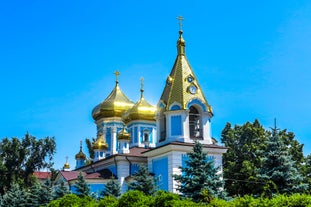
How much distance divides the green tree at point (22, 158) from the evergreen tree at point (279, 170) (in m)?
27.1

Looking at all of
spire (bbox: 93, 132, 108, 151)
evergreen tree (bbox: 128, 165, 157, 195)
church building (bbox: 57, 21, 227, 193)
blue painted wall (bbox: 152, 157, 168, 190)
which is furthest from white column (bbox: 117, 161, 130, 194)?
evergreen tree (bbox: 128, 165, 157, 195)

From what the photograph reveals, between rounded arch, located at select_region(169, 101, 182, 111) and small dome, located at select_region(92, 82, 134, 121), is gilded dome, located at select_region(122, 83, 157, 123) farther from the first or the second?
rounded arch, located at select_region(169, 101, 182, 111)

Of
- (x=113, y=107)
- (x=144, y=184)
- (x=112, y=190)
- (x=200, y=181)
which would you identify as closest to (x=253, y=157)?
(x=113, y=107)

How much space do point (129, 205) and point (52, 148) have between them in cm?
3088

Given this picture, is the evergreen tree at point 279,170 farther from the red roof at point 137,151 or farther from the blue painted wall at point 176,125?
the red roof at point 137,151

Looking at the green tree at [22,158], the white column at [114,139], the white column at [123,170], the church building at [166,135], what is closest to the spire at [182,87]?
the church building at [166,135]

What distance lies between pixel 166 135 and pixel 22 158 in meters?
20.3

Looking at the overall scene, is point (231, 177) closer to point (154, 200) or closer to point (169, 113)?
point (169, 113)

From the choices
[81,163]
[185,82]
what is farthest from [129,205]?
[81,163]

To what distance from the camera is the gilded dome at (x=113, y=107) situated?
36.4m

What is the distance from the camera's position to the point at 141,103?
33.5 meters

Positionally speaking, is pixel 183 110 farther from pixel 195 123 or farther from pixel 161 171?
pixel 161 171

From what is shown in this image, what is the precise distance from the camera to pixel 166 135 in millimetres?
26297

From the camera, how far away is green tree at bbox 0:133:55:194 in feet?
134
